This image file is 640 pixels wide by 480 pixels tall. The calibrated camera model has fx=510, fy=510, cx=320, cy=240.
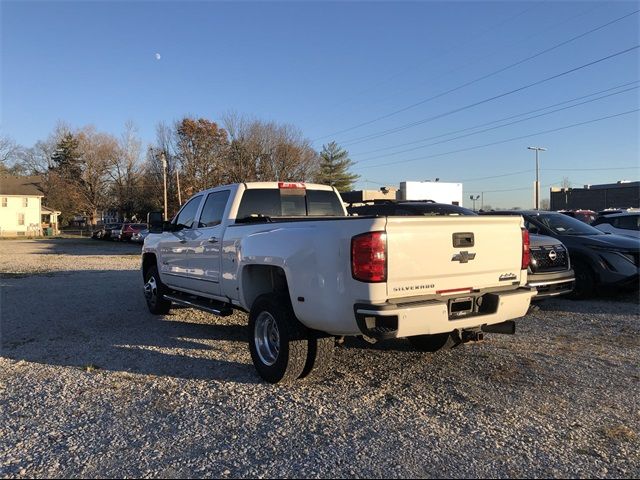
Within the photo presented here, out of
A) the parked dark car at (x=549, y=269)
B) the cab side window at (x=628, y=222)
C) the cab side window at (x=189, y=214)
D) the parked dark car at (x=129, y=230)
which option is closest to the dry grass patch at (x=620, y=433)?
the parked dark car at (x=549, y=269)

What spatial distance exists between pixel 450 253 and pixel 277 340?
1825 millimetres

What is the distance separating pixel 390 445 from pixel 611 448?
150 centimetres

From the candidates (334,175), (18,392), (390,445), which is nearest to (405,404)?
(390,445)

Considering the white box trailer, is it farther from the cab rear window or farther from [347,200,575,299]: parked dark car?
the cab rear window

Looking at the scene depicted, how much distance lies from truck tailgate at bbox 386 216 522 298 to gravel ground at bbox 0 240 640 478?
1001 millimetres

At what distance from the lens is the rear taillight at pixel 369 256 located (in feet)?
12.9

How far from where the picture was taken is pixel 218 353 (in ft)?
19.6

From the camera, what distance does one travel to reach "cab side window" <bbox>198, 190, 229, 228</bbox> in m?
6.49

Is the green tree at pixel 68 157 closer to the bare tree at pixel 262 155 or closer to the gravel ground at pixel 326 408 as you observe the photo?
the bare tree at pixel 262 155

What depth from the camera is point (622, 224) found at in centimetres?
1266

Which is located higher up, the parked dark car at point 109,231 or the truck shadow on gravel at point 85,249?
the parked dark car at point 109,231

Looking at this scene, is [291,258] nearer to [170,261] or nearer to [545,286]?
[170,261]

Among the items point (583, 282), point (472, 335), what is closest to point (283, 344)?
point (472, 335)

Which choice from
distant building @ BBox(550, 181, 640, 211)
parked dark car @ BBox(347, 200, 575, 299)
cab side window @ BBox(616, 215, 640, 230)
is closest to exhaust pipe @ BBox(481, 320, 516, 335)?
parked dark car @ BBox(347, 200, 575, 299)
